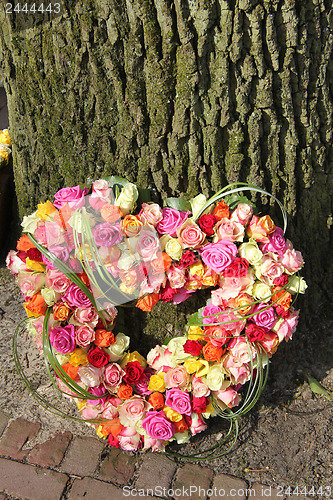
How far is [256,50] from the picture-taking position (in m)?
1.88

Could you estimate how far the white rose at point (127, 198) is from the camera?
6.40 feet

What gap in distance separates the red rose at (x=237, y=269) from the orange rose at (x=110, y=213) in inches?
21.1

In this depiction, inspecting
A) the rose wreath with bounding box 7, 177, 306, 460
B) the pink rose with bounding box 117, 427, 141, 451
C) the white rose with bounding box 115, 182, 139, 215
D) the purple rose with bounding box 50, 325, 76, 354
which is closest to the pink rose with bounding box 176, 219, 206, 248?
the rose wreath with bounding box 7, 177, 306, 460

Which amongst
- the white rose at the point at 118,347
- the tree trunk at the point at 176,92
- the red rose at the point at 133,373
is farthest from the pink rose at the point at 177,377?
the tree trunk at the point at 176,92

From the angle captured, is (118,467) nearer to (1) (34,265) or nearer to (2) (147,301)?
(2) (147,301)

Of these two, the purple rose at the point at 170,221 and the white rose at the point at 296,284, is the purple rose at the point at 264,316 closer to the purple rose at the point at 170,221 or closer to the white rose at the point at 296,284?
the white rose at the point at 296,284

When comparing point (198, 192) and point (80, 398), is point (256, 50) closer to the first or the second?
point (198, 192)

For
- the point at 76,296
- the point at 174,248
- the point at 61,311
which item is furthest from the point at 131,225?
the point at 61,311

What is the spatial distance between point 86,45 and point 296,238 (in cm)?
141

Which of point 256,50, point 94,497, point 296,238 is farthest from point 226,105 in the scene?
point 94,497

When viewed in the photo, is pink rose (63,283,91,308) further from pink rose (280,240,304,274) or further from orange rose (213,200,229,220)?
pink rose (280,240,304,274)

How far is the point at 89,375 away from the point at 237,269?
0.85m

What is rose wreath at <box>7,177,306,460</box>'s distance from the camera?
1.95 m

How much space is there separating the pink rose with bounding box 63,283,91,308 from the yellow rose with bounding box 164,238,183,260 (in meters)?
0.44
